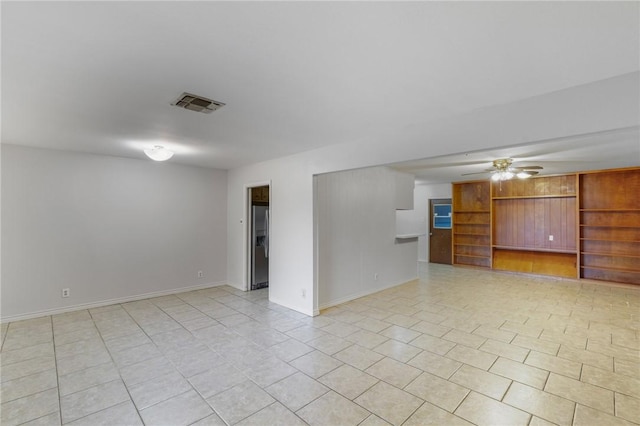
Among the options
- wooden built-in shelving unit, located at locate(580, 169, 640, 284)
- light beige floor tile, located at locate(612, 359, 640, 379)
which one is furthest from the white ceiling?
wooden built-in shelving unit, located at locate(580, 169, 640, 284)

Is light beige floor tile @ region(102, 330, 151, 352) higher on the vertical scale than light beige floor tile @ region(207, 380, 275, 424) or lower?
higher

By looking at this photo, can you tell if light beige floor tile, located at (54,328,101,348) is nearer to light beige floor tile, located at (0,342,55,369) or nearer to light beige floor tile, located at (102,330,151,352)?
light beige floor tile, located at (0,342,55,369)

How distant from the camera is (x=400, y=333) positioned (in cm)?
360

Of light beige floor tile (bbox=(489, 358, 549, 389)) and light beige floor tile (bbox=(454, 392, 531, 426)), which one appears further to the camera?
light beige floor tile (bbox=(489, 358, 549, 389))

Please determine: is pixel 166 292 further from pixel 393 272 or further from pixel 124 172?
pixel 393 272

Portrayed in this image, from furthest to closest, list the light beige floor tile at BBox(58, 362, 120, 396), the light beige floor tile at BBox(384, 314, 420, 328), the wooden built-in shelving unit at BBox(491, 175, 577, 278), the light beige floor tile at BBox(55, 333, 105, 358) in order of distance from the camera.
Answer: the wooden built-in shelving unit at BBox(491, 175, 577, 278)
the light beige floor tile at BBox(384, 314, 420, 328)
the light beige floor tile at BBox(55, 333, 105, 358)
the light beige floor tile at BBox(58, 362, 120, 396)

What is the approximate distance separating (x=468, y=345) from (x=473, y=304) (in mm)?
1702

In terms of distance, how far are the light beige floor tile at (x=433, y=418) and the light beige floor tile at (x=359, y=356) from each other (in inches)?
28.4

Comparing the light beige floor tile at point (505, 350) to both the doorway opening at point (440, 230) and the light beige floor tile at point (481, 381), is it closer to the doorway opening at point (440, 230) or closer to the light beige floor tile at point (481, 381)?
the light beige floor tile at point (481, 381)

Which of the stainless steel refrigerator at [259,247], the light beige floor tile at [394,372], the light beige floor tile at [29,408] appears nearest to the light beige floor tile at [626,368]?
the light beige floor tile at [394,372]

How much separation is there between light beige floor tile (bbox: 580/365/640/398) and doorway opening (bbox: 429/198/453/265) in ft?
19.5

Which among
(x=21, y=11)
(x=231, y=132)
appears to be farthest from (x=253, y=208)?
(x=21, y=11)

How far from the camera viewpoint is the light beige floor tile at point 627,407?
211 centimetres

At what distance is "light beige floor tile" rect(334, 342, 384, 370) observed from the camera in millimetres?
2867
